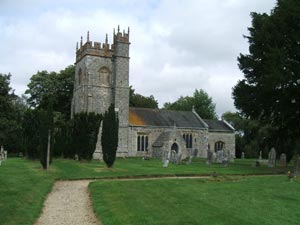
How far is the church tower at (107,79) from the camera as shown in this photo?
48.2 meters

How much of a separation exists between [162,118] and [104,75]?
981 cm

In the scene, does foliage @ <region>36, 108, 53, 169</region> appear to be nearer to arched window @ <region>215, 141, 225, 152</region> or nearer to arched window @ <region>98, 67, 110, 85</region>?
arched window @ <region>98, 67, 110, 85</region>

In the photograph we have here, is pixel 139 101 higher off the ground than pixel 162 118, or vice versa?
pixel 139 101

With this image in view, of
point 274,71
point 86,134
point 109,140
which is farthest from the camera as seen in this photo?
point 86,134

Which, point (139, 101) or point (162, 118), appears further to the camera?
point (139, 101)

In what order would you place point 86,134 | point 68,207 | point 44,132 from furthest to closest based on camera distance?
1. point 86,134
2. point 44,132
3. point 68,207

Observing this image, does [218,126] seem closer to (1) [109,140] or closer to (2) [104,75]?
(2) [104,75]

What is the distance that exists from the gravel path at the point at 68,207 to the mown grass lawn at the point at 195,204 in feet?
1.09

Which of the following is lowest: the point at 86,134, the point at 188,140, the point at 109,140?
the point at 109,140

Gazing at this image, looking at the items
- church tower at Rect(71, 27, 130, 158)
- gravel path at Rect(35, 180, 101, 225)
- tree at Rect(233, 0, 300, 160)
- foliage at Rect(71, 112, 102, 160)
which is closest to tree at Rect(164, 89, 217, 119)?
church tower at Rect(71, 27, 130, 158)

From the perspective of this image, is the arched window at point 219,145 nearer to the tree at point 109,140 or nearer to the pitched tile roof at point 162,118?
the pitched tile roof at point 162,118

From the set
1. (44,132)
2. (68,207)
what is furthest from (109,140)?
(68,207)

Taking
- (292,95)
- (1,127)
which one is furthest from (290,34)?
(1,127)

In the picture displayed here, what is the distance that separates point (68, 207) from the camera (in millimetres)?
12758
